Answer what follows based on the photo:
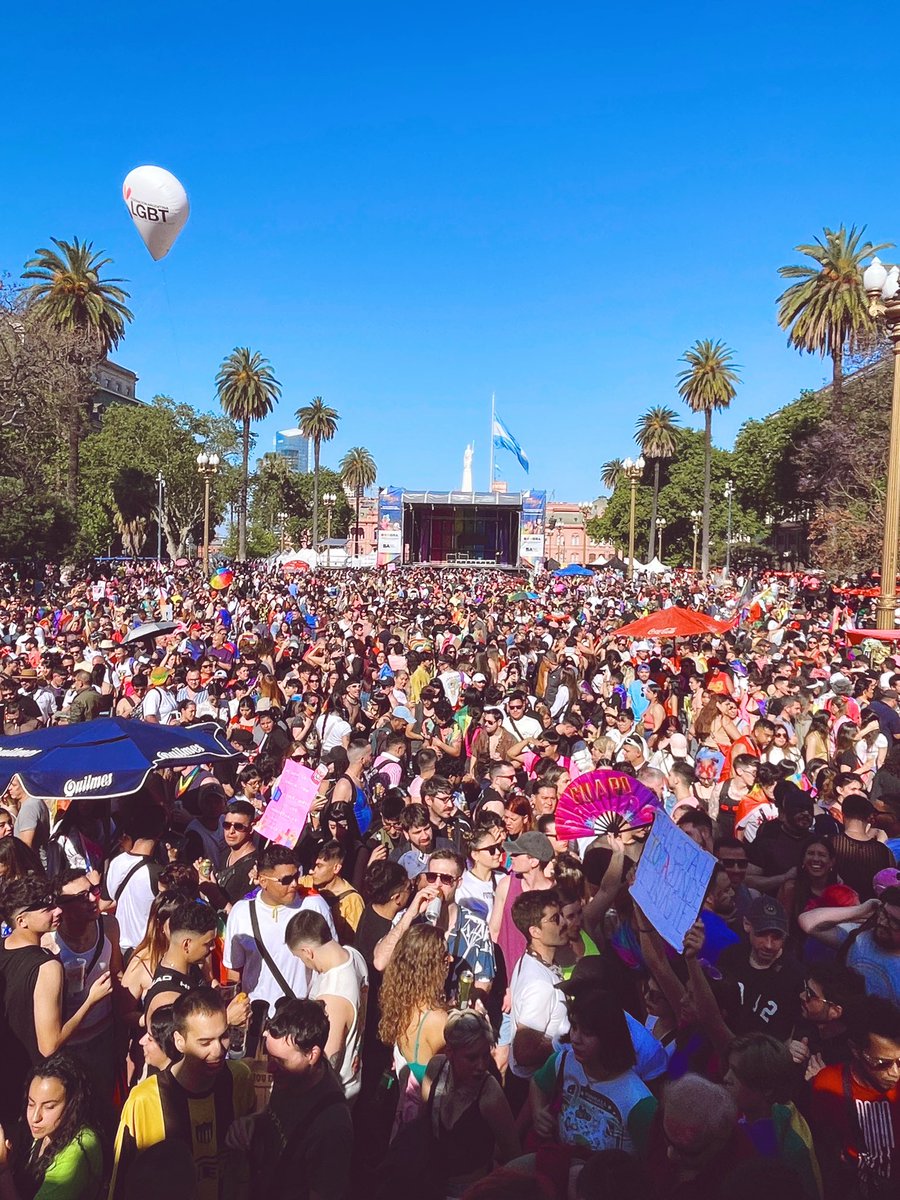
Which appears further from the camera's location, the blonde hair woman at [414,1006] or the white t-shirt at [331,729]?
the white t-shirt at [331,729]

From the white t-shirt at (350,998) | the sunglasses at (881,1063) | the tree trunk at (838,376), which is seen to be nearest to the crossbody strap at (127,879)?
the white t-shirt at (350,998)

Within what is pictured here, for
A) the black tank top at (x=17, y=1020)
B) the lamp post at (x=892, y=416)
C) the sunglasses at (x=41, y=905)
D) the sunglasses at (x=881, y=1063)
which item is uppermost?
the lamp post at (x=892, y=416)

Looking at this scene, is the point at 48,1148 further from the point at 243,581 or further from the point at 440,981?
the point at 243,581

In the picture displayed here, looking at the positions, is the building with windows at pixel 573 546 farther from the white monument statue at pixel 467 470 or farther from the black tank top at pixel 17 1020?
the black tank top at pixel 17 1020

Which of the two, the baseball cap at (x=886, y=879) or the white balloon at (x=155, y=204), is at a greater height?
the white balloon at (x=155, y=204)

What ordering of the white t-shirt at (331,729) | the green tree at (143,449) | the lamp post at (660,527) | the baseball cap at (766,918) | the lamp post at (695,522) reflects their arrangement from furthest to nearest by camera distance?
1. the lamp post at (660,527)
2. the lamp post at (695,522)
3. the green tree at (143,449)
4. the white t-shirt at (331,729)
5. the baseball cap at (766,918)

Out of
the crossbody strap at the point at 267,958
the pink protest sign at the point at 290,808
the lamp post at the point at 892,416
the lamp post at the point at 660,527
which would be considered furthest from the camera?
the lamp post at the point at 660,527

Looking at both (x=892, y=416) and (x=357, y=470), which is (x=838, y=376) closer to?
(x=892, y=416)

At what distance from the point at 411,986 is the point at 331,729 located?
19.5 ft

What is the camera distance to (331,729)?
9.59 meters

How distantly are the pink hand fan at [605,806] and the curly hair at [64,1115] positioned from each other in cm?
301

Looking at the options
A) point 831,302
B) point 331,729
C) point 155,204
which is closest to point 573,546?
point 831,302

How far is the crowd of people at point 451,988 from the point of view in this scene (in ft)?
10.2

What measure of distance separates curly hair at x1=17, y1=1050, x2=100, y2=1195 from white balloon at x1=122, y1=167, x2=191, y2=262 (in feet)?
54.9
